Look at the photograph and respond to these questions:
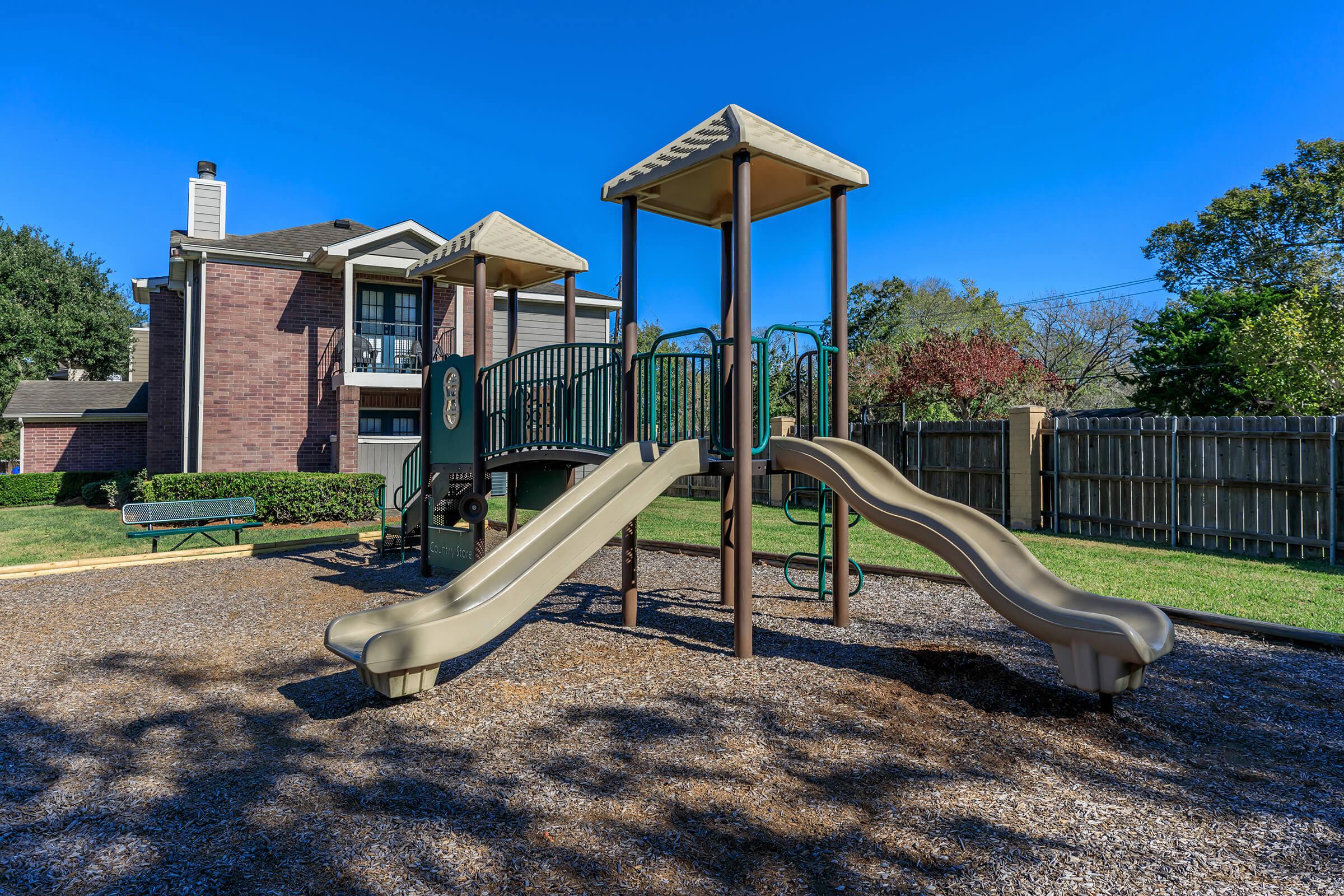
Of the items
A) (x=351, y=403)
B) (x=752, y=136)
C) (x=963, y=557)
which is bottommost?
(x=963, y=557)

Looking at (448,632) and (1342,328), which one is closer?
(448,632)

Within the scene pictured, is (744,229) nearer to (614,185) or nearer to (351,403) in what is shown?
(614,185)

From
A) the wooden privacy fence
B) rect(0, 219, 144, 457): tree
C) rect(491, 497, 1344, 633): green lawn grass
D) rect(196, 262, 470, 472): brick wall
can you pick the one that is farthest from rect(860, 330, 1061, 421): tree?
rect(0, 219, 144, 457): tree

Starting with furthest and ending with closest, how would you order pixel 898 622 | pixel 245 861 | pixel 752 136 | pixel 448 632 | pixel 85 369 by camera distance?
pixel 85 369
pixel 898 622
pixel 752 136
pixel 448 632
pixel 245 861

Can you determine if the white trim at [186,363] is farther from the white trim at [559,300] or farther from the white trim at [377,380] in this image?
the white trim at [559,300]

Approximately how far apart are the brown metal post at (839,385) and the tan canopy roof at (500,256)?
3.39 meters

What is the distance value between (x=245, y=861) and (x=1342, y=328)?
20578 millimetres

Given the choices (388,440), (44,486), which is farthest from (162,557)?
(44,486)

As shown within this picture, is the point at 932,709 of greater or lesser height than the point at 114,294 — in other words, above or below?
below

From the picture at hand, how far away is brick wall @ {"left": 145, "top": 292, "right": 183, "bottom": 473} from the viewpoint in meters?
20.9

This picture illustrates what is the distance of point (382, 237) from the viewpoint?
17531 mm

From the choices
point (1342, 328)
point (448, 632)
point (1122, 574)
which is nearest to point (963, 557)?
point (448, 632)

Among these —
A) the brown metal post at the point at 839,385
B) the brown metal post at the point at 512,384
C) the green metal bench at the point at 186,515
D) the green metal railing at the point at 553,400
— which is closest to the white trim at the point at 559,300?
the green metal bench at the point at 186,515

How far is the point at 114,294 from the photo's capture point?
4172cm
